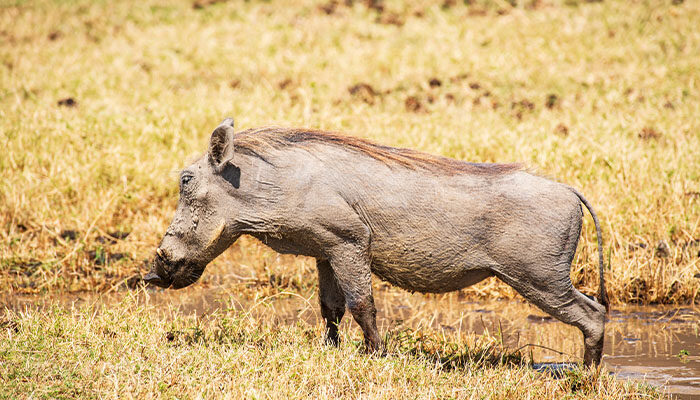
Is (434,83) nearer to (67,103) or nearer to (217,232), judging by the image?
(67,103)

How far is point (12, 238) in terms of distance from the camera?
6102 millimetres

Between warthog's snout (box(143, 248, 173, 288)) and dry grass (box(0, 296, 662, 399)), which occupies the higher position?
warthog's snout (box(143, 248, 173, 288))

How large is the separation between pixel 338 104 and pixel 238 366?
18.4ft

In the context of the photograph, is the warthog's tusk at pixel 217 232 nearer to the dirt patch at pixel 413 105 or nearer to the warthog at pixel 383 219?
the warthog at pixel 383 219

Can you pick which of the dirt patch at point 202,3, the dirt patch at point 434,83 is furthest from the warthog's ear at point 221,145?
the dirt patch at point 202,3

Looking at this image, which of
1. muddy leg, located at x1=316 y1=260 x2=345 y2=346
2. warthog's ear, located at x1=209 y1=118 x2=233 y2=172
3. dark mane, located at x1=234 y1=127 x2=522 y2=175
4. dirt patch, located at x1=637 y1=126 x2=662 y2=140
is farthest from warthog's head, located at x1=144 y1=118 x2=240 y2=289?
dirt patch, located at x1=637 y1=126 x2=662 y2=140

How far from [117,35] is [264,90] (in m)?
3.90

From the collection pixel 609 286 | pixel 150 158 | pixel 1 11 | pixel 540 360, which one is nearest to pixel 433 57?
pixel 150 158

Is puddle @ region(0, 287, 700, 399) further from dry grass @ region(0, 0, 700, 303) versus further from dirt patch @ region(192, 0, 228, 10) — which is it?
dirt patch @ region(192, 0, 228, 10)

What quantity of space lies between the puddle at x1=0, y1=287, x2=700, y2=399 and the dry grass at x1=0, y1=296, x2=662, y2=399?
11.4 inches

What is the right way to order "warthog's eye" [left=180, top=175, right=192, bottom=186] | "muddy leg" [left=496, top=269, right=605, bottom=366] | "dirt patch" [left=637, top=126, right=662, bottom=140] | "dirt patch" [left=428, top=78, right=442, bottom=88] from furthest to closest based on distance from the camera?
1. "dirt patch" [left=428, top=78, right=442, bottom=88]
2. "dirt patch" [left=637, top=126, right=662, bottom=140]
3. "warthog's eye" [left=180, top=175, right=192, bottom=186]
4. "muddy leg" [left=496, top=269, right=605, bottom=366]

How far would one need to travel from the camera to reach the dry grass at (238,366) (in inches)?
140

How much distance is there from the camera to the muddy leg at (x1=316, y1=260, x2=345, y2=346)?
440 centimetres

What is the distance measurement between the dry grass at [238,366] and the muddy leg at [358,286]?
0.36 feet
